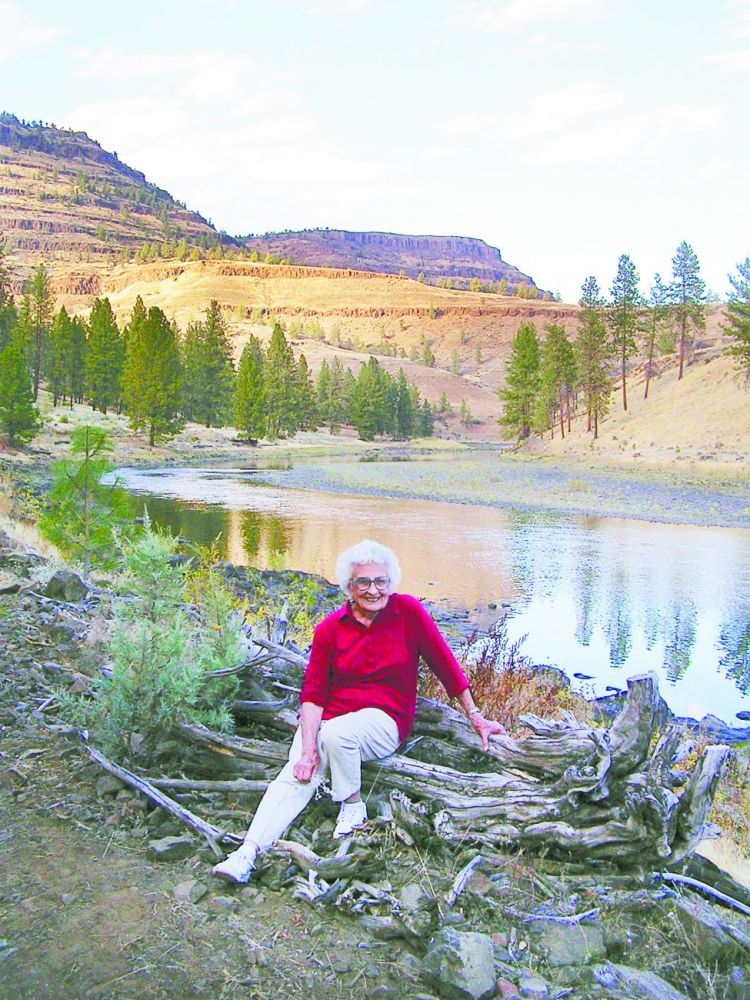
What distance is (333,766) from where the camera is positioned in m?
4.05

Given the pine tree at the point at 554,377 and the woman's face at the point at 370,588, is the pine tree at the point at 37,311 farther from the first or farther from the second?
the woman's face at the point at 370,588

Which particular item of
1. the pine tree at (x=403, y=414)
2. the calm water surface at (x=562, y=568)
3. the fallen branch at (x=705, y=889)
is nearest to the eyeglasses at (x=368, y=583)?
the fallen branch at (x=705, y=889)

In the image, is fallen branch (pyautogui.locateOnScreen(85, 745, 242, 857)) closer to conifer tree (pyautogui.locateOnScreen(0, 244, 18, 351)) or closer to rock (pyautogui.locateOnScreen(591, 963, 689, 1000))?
rock (pyautogui.locateOnScreen(591, 963, 689, 1000))

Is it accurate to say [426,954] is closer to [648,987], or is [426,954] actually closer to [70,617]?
[648,987]

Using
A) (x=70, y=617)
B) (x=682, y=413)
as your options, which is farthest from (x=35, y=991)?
(x=682, y=413)

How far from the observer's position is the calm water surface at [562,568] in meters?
11.6

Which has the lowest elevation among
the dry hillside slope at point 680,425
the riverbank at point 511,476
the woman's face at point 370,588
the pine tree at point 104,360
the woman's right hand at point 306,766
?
the riverbank at point 511,476

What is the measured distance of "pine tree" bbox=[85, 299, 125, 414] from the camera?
6381cm

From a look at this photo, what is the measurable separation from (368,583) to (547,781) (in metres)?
1.41

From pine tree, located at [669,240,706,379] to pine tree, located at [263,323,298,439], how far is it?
36.9 metres

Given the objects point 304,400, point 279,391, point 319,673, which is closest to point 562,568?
point 319,673

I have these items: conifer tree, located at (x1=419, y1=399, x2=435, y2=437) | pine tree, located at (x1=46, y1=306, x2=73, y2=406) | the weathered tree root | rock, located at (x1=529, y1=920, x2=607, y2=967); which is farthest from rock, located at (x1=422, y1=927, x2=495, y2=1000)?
conifer tree, located at (x1=419, y1=399, x2=435, y2=437)

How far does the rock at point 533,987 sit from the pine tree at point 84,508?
34.3ft

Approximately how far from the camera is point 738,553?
20.0 meters
